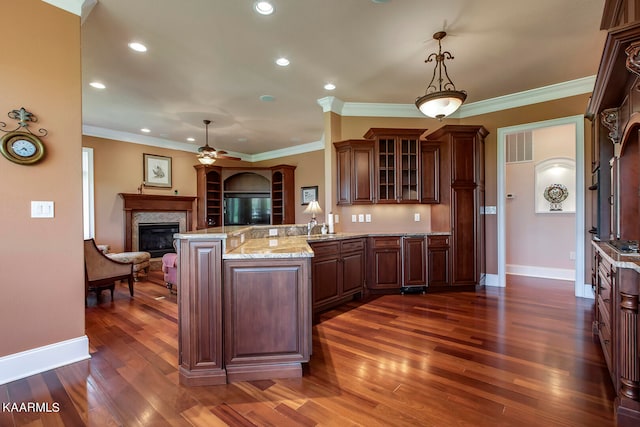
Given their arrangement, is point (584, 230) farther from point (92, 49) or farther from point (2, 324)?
point (92, 49)

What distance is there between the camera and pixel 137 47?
123 inches

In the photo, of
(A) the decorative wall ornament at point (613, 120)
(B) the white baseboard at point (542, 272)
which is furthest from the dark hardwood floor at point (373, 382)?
(B) the white baseboard at point (542, 272)

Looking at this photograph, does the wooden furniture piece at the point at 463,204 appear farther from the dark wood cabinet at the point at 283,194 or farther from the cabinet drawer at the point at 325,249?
the dark wood cabinet at the point at 283,194

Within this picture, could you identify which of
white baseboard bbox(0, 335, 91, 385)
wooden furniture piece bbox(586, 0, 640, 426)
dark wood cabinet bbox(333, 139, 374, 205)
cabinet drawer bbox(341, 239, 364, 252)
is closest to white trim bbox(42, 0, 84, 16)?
white baseboard bbox(0, 335, 91, 385)

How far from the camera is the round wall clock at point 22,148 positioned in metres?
2.08

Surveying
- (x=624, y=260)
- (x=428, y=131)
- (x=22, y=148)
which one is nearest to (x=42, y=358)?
(x=22, y=148)

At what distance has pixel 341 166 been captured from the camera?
4617 millimetres

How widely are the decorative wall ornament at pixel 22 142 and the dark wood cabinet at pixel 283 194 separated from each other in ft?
19.1

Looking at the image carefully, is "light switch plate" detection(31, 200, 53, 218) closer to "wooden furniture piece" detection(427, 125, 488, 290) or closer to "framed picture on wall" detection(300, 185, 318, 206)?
"wooden furniture piece" detection(427, 125, 488, 290)

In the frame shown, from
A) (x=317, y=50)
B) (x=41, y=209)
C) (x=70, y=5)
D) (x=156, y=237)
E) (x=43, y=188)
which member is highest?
(x=317, y=50)

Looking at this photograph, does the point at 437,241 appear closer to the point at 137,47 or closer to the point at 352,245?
the point at 352,245

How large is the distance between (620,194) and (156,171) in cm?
781

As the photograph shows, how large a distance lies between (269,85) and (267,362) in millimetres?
3482

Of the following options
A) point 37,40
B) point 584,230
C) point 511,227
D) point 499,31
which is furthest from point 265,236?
point 511,227
